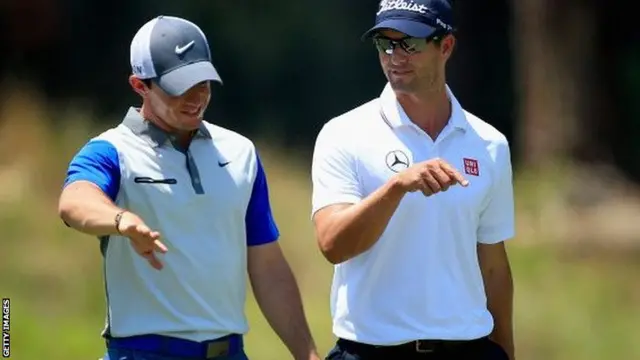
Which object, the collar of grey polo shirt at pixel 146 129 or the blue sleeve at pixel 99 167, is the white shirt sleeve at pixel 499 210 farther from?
the blue sleeve at pixel 99 167

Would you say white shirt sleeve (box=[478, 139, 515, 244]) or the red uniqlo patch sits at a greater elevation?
the red uniqlo patch

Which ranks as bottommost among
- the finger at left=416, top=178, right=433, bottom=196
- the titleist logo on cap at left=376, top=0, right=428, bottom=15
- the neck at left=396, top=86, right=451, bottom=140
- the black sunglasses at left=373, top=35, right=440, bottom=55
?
the finger at left=416, top=178, right=433, bottom=196

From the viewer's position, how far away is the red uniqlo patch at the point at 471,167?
5.53m

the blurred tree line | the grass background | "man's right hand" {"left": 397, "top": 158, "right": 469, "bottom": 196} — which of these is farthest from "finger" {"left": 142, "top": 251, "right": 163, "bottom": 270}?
the blurred tree line

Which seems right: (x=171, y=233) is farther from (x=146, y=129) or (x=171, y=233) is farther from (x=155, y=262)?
(x=146, y=129)

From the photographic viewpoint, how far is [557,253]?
501 inches

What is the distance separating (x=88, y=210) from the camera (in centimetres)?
492

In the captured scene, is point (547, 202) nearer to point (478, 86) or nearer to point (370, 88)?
point (478, 86)

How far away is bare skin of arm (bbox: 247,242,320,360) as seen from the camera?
18.3 feet

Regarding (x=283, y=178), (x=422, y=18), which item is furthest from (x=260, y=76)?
(x=422, y=18)

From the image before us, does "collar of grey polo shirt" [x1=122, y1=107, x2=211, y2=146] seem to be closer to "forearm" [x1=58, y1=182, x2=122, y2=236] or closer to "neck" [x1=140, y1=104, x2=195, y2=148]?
"neck" [x1=140, y1=104, x2=195, y2=148]

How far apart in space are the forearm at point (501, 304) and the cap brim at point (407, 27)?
2.96ft

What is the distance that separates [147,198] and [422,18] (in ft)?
3.72

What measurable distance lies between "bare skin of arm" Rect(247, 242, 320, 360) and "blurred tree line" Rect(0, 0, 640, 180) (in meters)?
9.85
